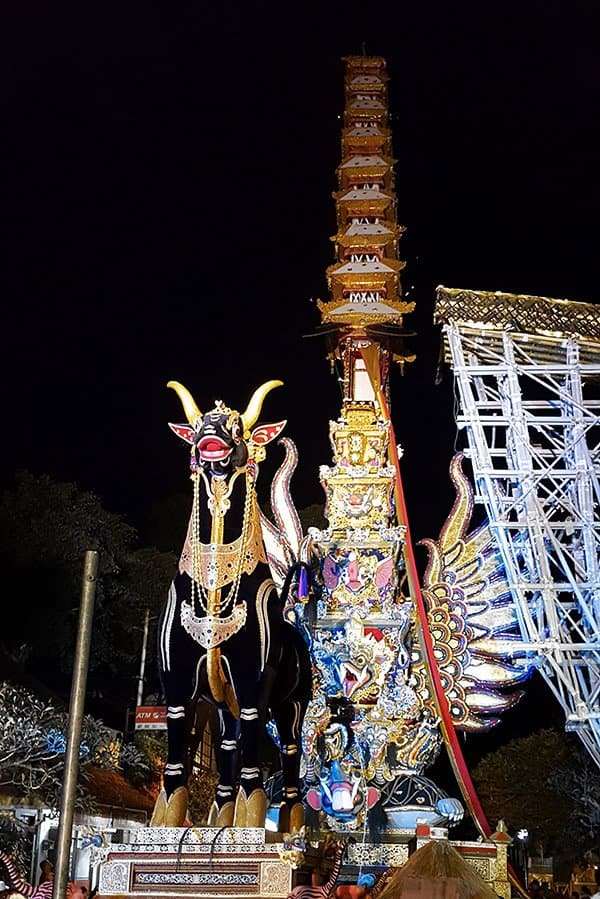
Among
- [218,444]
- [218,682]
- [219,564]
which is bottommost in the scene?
[218,682]

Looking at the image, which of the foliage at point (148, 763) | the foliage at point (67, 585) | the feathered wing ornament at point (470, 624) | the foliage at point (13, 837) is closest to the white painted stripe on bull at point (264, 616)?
the foliage at point (13, 837)

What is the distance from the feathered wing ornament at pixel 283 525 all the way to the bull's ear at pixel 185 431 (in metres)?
3.89

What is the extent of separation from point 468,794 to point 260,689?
4870 mm

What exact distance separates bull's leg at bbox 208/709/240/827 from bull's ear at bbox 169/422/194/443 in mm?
2258

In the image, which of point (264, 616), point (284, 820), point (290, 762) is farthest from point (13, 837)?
point (264, 616)

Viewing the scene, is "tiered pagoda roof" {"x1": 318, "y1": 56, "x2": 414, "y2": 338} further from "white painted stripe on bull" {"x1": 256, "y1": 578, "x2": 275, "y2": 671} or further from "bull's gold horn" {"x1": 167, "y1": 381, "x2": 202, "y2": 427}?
"white painted stripe on bull" {"x1": 256, "y1": 578, "x2": 275, "y2": 671}

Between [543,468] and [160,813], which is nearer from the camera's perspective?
[160,813]

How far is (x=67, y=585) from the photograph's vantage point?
18156 millimetres

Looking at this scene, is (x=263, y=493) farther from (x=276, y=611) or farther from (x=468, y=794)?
(x=276, y=611)

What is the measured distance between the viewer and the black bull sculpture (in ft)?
27.1

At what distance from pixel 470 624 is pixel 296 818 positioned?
17.3 ft

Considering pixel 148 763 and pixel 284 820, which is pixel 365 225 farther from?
pixel 284 820

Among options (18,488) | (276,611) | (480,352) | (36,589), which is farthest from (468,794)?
(18,488)

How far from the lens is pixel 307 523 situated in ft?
68.7
